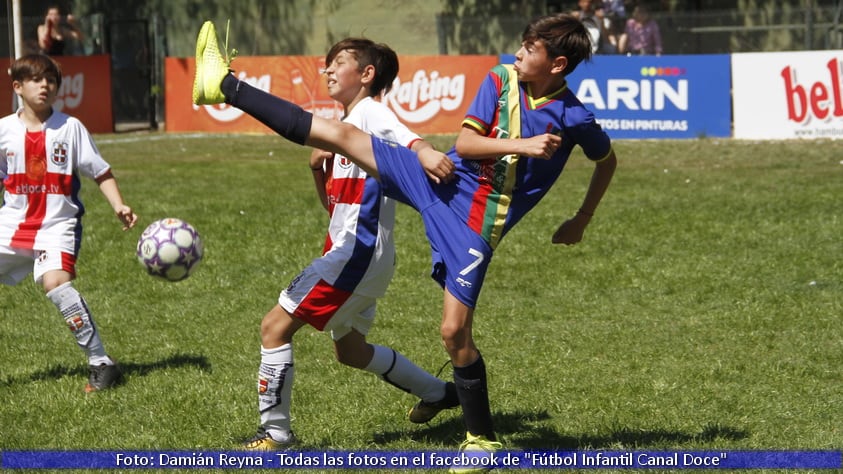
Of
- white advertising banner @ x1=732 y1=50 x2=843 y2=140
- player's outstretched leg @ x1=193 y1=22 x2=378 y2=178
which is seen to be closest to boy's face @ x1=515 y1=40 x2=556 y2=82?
player's outstretched leg @ x1=193 y1=22 x2=378 y2=178

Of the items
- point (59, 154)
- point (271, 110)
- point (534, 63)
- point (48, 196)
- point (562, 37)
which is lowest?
point (48, 196)

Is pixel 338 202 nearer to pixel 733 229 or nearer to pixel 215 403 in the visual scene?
pixel 215 403

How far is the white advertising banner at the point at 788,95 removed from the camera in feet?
56.5

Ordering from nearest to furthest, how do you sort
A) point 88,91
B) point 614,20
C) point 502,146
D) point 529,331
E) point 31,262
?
point 502,146
point 31,262
point 529,331
point 614,20
point 88,91

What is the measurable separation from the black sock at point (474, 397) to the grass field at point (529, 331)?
45 cm

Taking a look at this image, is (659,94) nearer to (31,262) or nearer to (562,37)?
(31,262)

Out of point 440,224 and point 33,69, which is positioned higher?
point 33,69

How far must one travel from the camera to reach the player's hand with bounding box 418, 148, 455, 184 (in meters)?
4.95

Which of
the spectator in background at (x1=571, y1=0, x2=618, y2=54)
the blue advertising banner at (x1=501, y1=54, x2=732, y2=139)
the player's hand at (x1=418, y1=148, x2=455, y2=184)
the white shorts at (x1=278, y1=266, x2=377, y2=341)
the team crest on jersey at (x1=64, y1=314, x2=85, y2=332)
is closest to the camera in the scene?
the player's hand at (x1=418, y1=148, x2=455, y2=184)

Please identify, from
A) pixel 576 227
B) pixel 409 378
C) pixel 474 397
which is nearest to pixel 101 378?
pixel 409 378

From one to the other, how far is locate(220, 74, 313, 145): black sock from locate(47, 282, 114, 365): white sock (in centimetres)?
209

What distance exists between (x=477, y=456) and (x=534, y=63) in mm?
1707

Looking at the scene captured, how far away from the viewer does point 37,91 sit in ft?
22.1

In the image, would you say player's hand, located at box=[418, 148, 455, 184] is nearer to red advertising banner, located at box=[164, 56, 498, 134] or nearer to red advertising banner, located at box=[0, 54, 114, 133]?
red advertising banner, located at box=[164, 56, 498, 134]
